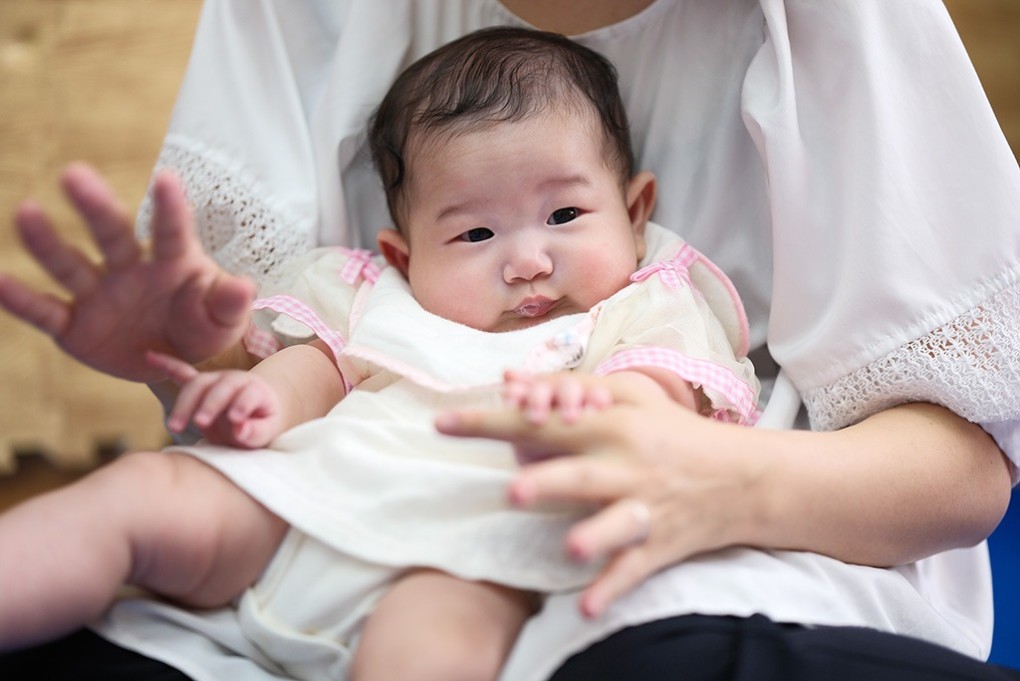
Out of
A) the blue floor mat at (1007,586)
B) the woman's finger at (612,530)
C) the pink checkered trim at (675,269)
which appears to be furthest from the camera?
the blue floor mat at (1007,586)

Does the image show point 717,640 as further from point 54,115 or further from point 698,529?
point 54,115

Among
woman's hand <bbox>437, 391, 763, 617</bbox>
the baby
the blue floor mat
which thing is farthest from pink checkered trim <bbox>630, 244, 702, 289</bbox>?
the blue floor mat

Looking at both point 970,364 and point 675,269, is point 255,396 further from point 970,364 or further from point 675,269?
point 970,364

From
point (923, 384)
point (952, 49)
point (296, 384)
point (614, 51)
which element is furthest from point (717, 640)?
point (614, 51)

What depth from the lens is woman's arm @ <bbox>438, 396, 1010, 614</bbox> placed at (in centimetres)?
65

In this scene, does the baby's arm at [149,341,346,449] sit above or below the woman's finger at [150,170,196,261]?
below

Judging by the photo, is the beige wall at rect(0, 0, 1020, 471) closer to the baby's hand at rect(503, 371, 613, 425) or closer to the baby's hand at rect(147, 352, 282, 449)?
the baby's hand at rect(147, 352, 282, 449)

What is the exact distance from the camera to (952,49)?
894 mm

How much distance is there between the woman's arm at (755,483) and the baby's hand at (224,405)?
240 millimetres

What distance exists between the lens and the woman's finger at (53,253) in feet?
2.11

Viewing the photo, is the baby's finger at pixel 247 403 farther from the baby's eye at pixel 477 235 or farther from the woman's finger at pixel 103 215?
the baby's eye at pixel 477 235

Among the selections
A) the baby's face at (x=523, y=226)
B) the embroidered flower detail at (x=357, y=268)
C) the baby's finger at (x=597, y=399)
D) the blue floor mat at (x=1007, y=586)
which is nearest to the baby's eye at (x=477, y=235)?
the baby's face at (x=523, y=226)

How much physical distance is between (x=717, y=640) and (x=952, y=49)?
22.1 inches

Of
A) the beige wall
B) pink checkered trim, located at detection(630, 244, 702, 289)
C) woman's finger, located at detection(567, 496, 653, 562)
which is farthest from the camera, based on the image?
the beige wall
